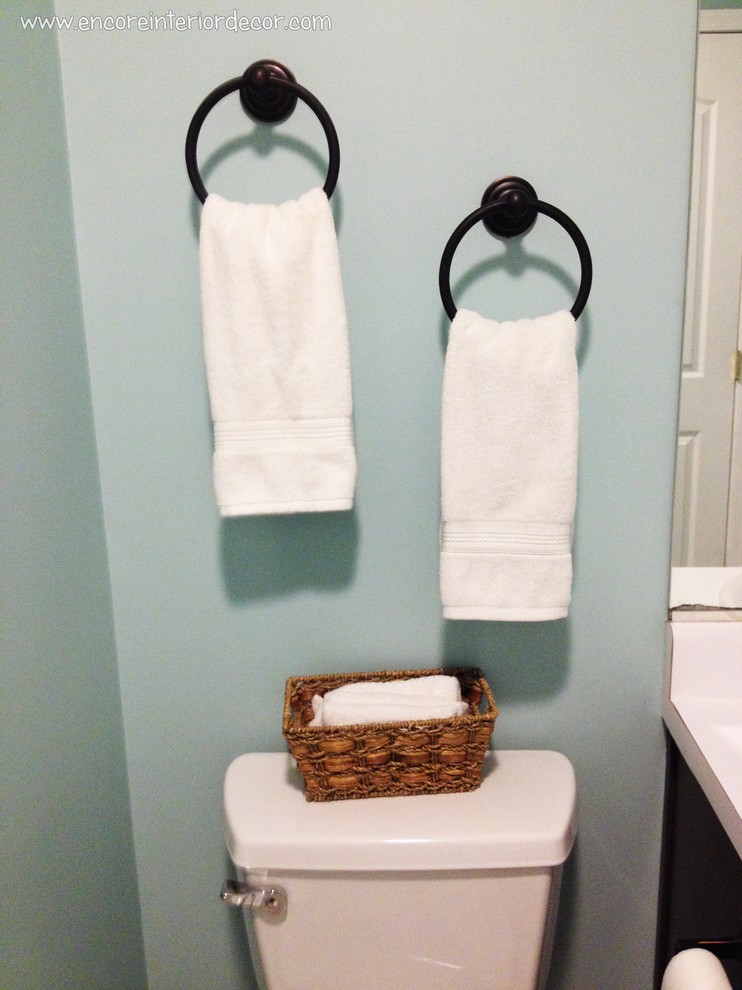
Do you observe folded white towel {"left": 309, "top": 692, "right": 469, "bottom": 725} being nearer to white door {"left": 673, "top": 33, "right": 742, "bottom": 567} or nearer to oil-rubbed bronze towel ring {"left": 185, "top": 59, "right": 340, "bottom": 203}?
white door {"left": 673, "top": 33, "right": 742, "bottom": 567}

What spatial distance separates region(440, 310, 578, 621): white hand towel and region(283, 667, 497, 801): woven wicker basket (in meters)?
0.14

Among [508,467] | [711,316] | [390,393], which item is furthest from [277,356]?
[711,316]

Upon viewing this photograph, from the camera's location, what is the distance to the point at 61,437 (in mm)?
881

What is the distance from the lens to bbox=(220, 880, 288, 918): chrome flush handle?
2.87 feet

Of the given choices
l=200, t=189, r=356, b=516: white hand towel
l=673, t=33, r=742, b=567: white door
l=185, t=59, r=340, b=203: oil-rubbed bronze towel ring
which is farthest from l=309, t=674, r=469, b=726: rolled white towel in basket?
l=185, t=59, r=340, b=203: oil-rubbed bronze towel ring

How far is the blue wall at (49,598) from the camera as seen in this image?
2.50ft

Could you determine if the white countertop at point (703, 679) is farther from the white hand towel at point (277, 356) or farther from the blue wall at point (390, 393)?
the white hand towel at point (277, 356)

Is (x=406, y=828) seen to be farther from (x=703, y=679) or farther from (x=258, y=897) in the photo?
(x=703, y=679)

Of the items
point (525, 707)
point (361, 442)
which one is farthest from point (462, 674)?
point (361, 442)

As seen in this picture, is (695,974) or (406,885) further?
(406,885)

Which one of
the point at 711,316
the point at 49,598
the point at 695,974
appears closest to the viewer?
the point at 695,974

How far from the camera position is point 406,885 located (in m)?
0.88

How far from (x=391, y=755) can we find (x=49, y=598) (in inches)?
17.5

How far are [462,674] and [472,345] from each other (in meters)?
0.45
